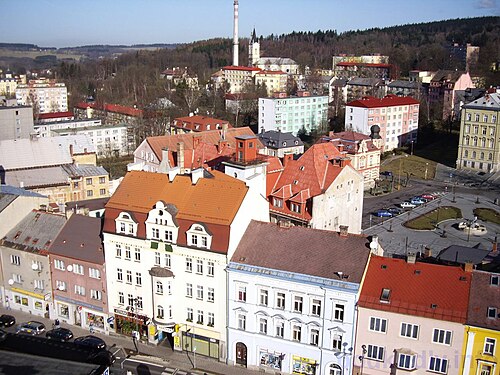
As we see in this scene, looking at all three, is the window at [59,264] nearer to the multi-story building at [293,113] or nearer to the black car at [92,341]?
the black car at [92,341]

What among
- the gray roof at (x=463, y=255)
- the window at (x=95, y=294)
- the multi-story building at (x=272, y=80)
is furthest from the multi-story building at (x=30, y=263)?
the multi-story building at (x=272, y=80)

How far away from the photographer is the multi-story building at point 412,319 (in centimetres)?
3472

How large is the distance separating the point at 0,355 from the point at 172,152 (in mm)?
45334

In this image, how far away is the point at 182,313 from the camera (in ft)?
140

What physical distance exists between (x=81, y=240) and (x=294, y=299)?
19700 millimetres

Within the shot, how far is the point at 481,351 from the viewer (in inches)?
1344

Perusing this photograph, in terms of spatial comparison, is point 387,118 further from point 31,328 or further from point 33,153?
point 31,328

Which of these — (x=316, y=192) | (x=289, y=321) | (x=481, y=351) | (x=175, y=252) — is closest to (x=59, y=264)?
(x=175, y=252)

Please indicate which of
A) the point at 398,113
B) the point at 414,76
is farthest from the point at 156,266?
the point at 414,76

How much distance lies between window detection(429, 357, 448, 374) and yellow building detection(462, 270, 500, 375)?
1.08 meters

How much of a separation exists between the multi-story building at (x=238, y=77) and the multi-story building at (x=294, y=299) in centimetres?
14539

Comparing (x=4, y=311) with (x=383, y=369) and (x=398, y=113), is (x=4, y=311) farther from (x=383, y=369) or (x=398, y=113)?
(x=398, y=113)

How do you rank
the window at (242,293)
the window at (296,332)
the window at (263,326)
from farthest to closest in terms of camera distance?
the window at (242,293)
the window at (263,326)
the window at (296,332)

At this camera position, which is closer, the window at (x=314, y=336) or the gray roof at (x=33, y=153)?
the window at (x=314, y=336)
